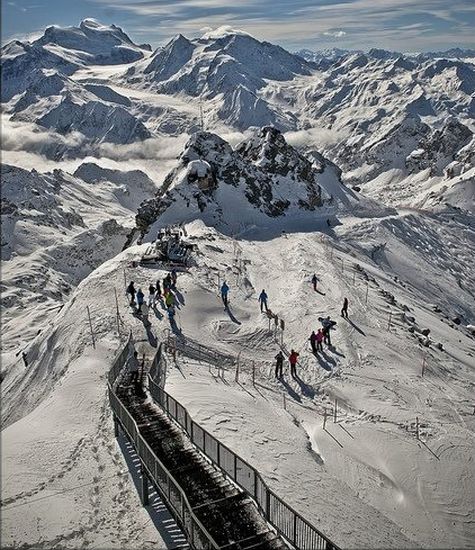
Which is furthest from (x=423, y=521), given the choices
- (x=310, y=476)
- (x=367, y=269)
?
(x=367, y=269)

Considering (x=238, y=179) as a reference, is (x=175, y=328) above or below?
below

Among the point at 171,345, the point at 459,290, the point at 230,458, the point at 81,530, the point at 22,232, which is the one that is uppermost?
the point at 230,458

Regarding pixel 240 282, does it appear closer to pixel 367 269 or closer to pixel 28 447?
pixel 367 269

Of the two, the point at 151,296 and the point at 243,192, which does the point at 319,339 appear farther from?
the point at 243,192

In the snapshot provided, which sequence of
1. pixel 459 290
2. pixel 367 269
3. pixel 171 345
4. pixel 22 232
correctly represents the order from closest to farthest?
pixel 171 345, pixel 367 269, pixel 459 290, pixel 22 232

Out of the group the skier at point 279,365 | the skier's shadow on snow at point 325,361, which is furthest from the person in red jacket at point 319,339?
the skier at point 279,365

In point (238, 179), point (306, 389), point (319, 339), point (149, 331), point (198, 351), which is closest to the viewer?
point (306, 389)

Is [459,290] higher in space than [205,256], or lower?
lower

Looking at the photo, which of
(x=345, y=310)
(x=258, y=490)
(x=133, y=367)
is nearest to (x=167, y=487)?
(x=258, y=490)
